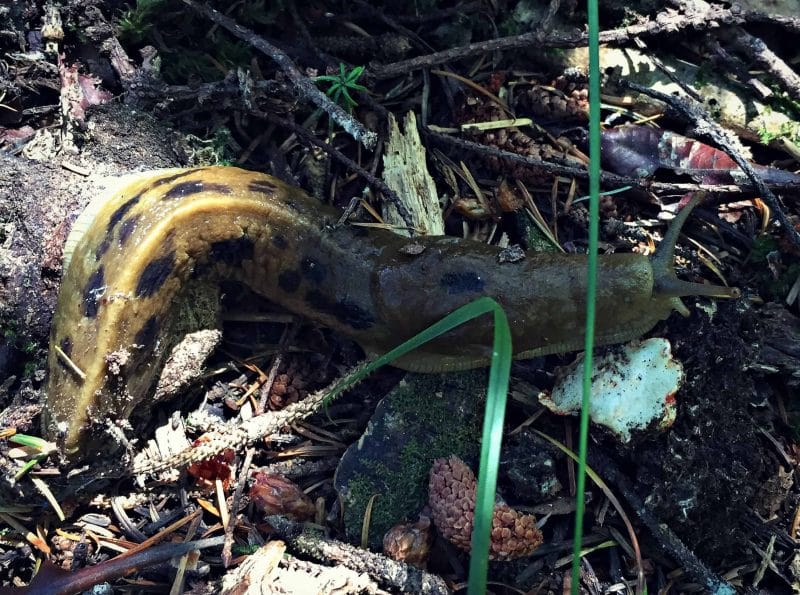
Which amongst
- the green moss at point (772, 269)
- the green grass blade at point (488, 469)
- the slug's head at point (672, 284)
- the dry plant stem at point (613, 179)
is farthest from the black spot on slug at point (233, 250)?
the green moss at point (772, 269)

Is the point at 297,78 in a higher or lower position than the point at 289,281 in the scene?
higher

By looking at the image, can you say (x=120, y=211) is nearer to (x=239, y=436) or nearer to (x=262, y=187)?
(x=262, y=187)

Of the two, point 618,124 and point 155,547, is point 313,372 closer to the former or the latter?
point 155,547

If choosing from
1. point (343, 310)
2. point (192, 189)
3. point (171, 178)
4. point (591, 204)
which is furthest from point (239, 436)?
point (591, 204)

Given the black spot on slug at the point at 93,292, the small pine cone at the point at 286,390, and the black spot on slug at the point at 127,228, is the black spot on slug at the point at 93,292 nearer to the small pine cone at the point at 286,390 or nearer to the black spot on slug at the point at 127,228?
the black spot on slug at the point at 127,228

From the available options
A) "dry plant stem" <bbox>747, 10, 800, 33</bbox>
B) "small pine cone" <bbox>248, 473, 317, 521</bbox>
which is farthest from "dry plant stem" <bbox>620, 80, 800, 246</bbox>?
"small pine cone" <bbox>248, 473, 317, 521</bbox>
